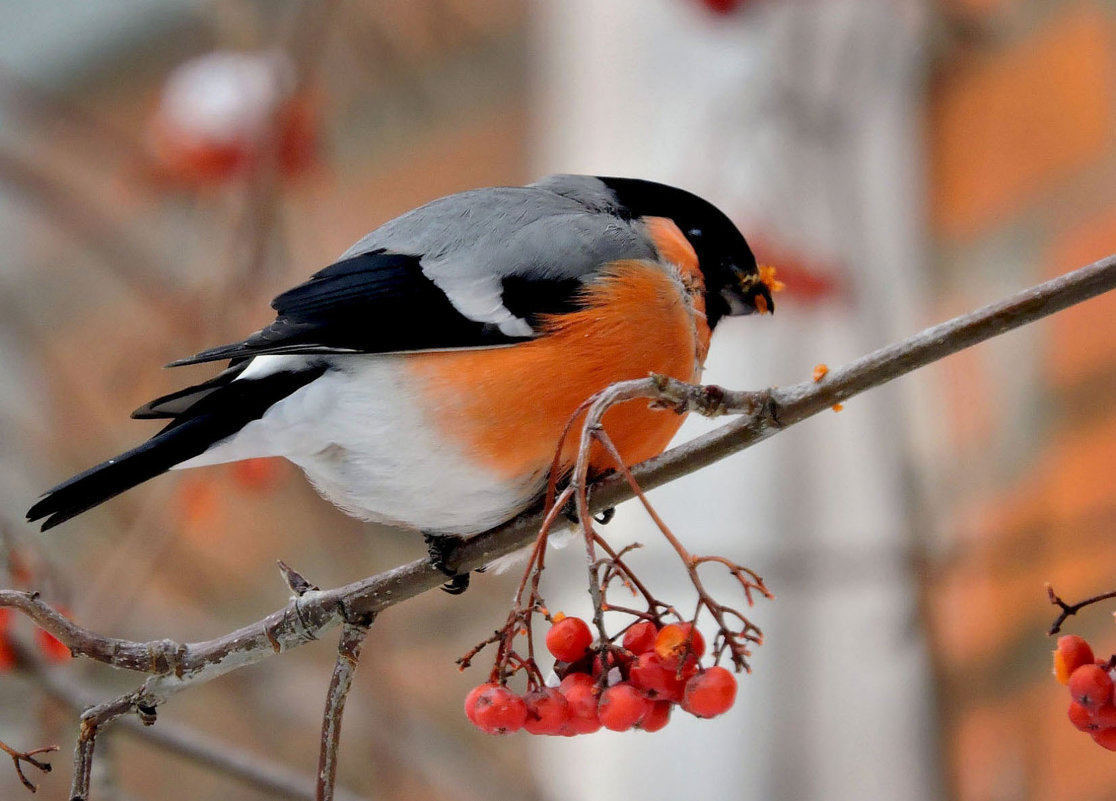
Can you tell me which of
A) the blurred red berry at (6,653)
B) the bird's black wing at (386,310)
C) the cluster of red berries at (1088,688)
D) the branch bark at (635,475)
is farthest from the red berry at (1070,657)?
the blurred red berry at (6,653)

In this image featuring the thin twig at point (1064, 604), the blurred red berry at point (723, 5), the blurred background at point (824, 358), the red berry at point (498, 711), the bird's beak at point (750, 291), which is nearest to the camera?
the thin twig at point (1064, 604)

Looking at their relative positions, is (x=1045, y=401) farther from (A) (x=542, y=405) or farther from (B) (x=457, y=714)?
(B) (x=457, y=714)

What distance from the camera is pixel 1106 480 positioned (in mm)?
978

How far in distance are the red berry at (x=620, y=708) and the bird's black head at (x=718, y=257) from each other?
0.37 meters

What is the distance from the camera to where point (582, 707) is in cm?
55

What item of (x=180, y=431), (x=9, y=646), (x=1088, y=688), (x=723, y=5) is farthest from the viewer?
(x=723, y=5)

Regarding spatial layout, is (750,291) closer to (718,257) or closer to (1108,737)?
(718,257)

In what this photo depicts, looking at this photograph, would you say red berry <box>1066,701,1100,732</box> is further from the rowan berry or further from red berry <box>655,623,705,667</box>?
red berry <box>655,623,705,667</box>

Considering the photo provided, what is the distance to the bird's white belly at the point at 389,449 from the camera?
2.35ft

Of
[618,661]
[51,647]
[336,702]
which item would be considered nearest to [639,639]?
[618,661]

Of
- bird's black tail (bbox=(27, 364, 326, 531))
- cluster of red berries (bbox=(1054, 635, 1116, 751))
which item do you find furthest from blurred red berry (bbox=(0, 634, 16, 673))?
cluster of red berries (bbox=(1054, 635, 1116, 751))

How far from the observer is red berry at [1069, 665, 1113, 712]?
1.60 ft

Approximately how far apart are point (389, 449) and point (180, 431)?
4.9 inches

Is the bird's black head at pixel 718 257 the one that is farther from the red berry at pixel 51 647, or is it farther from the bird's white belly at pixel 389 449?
→ the red berry at pixel 51 647
